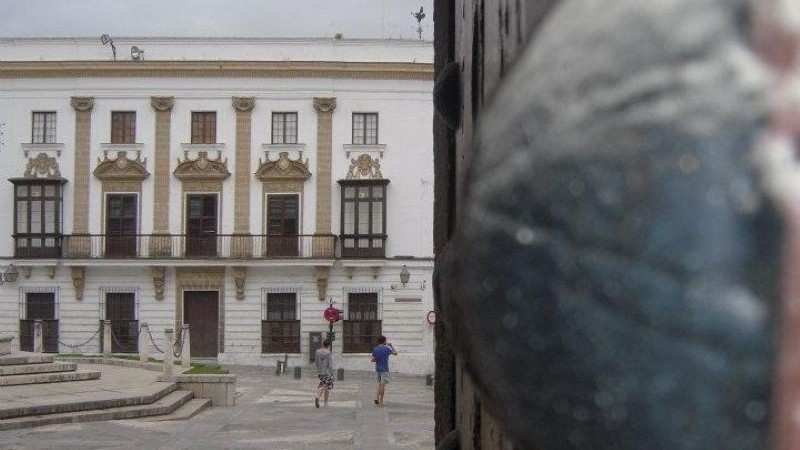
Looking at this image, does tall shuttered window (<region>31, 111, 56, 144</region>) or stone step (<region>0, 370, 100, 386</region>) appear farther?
tall shuttered window (<region>31, 111, 56, 144</region>)

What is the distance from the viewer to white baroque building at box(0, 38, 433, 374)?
97.7 feet

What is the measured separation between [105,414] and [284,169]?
16.4 m

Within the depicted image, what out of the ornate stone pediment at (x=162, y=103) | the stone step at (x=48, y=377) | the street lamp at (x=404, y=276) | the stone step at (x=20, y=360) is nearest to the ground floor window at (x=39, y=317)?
the ornate stone pediment at (x=162, y=103)

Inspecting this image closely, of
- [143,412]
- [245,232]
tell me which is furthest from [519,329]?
[245,232]

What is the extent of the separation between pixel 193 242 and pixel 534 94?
30305 millimetres

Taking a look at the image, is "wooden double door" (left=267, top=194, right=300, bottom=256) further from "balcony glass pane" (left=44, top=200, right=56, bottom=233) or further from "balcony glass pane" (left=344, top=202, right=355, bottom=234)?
"balcony glass pane" (left=44, top=200, right=56, bottom=233)

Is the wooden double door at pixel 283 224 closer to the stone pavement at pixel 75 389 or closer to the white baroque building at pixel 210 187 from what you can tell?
the white baroque building at pixel 210 187

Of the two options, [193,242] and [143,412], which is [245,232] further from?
[143,412]

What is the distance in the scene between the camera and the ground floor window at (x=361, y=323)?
29.1 meters

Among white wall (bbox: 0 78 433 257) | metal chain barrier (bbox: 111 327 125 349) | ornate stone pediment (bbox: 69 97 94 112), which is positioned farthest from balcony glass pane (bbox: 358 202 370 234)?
ornate stone pediment (bbox: 69 97 94 112)

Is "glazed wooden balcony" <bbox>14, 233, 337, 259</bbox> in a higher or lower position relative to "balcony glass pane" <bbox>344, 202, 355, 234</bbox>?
lower

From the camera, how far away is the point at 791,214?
0.96ft

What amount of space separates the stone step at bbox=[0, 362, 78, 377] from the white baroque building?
12.2 metres

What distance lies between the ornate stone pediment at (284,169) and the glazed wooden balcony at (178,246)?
1.94m
